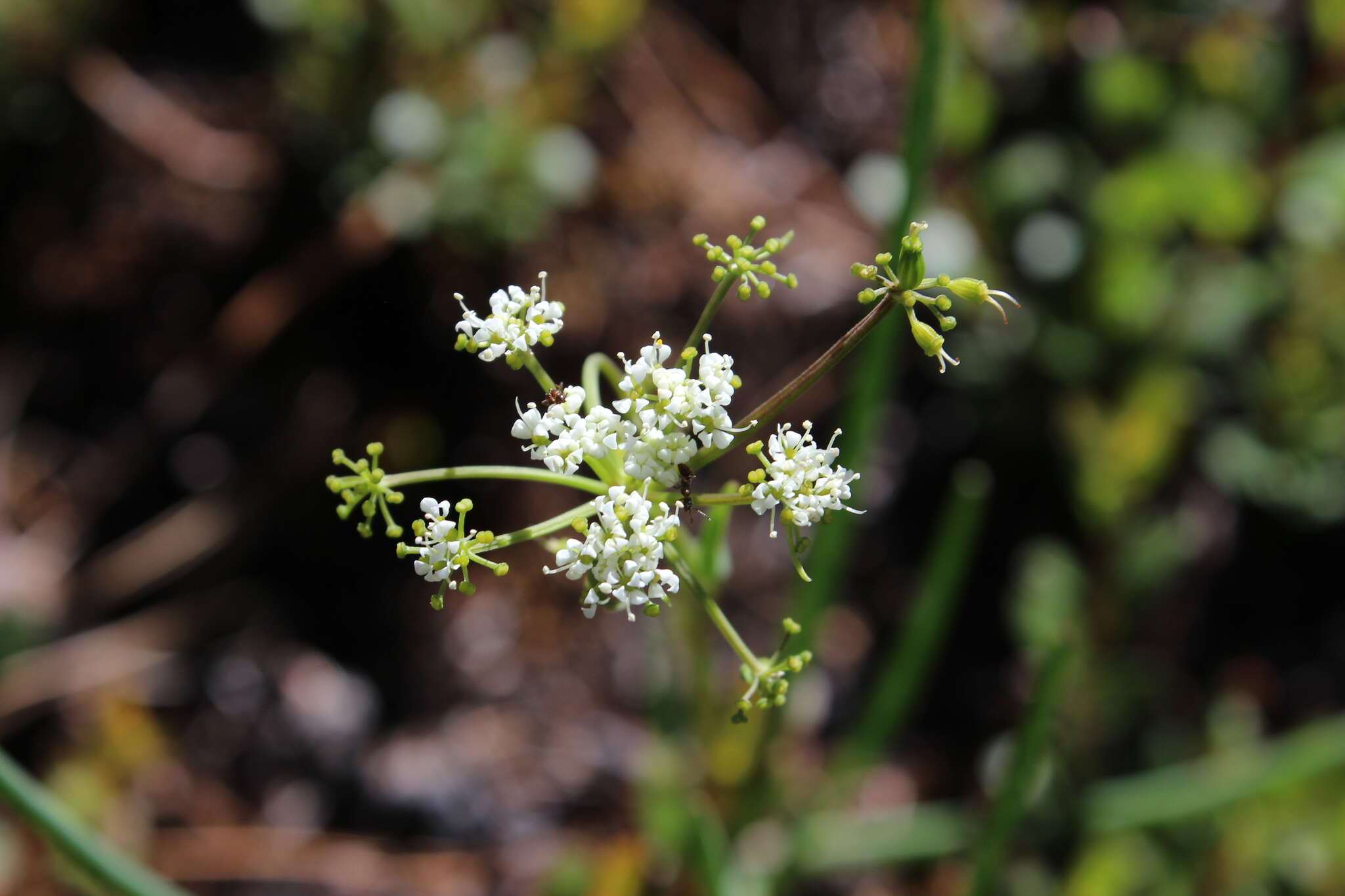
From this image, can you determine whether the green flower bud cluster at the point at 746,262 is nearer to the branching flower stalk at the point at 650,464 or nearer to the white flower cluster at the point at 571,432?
the branching flower stalk at the point at 650,464

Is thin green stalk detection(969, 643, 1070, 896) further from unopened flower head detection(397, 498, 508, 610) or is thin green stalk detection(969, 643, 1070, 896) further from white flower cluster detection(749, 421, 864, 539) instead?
unopened flower head detection(397, 498, 508, 610)

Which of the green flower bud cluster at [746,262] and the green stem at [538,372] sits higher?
the green flower bud cluster at [746,262]

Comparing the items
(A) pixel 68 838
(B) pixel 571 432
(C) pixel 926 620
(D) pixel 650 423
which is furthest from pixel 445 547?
(C) pixel 926 620

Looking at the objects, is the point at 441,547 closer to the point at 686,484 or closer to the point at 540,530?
the point at 540,530

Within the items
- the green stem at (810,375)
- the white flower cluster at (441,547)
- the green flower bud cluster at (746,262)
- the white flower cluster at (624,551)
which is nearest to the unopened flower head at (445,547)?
the white flower cluster at (441,547)

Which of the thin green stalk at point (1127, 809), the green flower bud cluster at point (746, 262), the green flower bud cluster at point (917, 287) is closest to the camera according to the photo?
the green flower bud cluster at point (917, 287)

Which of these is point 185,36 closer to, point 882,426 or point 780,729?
point 882,426
